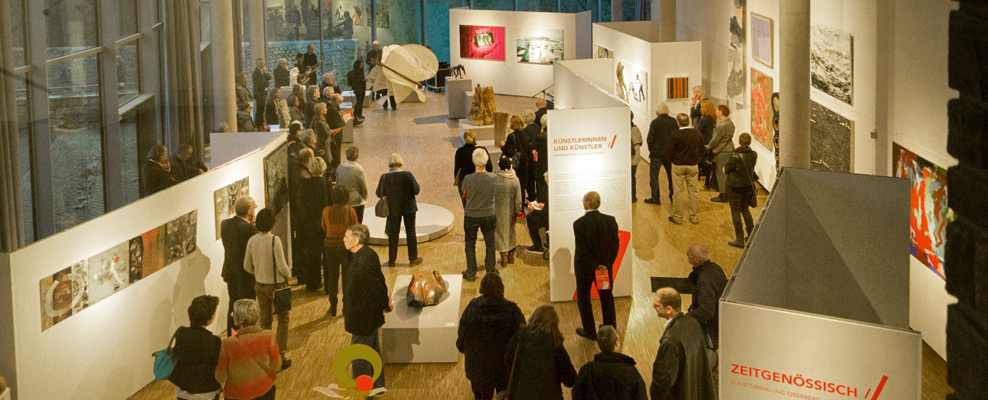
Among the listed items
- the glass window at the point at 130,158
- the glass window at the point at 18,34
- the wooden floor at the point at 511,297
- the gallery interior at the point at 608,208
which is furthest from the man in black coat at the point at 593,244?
the glass window at the point at 130,158

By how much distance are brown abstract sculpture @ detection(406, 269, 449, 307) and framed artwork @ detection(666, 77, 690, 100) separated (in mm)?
7817

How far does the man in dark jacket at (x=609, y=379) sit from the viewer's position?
4.29 metres

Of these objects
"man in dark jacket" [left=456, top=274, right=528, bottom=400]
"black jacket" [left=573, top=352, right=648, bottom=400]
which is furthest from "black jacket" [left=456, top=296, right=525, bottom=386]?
"black jacket" [left=573, top=352, right=648, bottom=400]

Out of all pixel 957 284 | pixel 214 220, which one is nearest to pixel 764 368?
pixel 957 284

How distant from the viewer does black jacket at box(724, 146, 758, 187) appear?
9141mm

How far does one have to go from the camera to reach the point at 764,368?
120 inches

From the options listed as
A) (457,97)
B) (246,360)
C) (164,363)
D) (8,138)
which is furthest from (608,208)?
(457,97)

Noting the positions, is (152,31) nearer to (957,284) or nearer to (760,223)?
(760,223)

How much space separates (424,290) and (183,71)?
10.0m

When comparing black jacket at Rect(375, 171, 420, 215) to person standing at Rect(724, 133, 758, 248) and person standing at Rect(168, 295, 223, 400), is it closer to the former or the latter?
person standing at Rect(724, 133, 758, 248)

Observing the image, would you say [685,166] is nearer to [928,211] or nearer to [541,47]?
[928,211]

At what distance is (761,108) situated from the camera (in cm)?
1162

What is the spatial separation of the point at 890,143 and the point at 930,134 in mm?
1133

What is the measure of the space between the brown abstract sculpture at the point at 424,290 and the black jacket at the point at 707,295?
232cm
